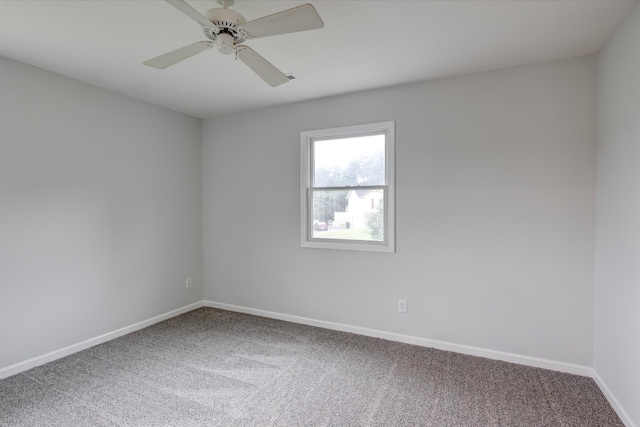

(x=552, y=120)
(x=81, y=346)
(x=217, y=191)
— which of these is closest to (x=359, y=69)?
(x=552, y=120)

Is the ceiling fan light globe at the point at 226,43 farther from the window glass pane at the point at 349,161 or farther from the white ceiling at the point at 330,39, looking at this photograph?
the window glass pane at the point at 349,161

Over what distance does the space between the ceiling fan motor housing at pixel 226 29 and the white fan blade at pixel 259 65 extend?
0.20 feet

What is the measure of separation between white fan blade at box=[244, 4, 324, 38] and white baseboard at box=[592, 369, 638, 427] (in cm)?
279

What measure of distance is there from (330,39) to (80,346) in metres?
3.38

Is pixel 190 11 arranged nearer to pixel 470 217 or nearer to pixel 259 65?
pixel 259 65

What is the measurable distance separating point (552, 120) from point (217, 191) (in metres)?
3.56

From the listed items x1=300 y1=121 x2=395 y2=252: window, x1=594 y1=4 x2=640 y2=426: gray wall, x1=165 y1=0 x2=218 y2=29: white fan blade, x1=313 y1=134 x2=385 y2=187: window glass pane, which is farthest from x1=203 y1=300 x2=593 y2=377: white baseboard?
x1=165 y1=0 x2=218 y2=29: white fan blade

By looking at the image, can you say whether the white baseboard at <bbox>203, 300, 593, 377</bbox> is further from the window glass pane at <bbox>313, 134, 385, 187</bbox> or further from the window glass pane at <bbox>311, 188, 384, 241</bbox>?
the window glass pane at <bbox>313, 134, 385, 187</bbox>

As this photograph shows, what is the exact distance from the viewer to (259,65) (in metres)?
1.95

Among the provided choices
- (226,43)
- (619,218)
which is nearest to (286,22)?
(226,43)

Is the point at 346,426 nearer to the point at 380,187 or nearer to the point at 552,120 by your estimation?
the point at 380,187

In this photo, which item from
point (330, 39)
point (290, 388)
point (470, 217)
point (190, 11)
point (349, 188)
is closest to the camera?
point (190, 11)

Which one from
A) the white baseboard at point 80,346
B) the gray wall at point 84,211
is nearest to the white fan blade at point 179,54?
the gray wall at point 84,211

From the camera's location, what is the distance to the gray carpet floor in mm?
2029
